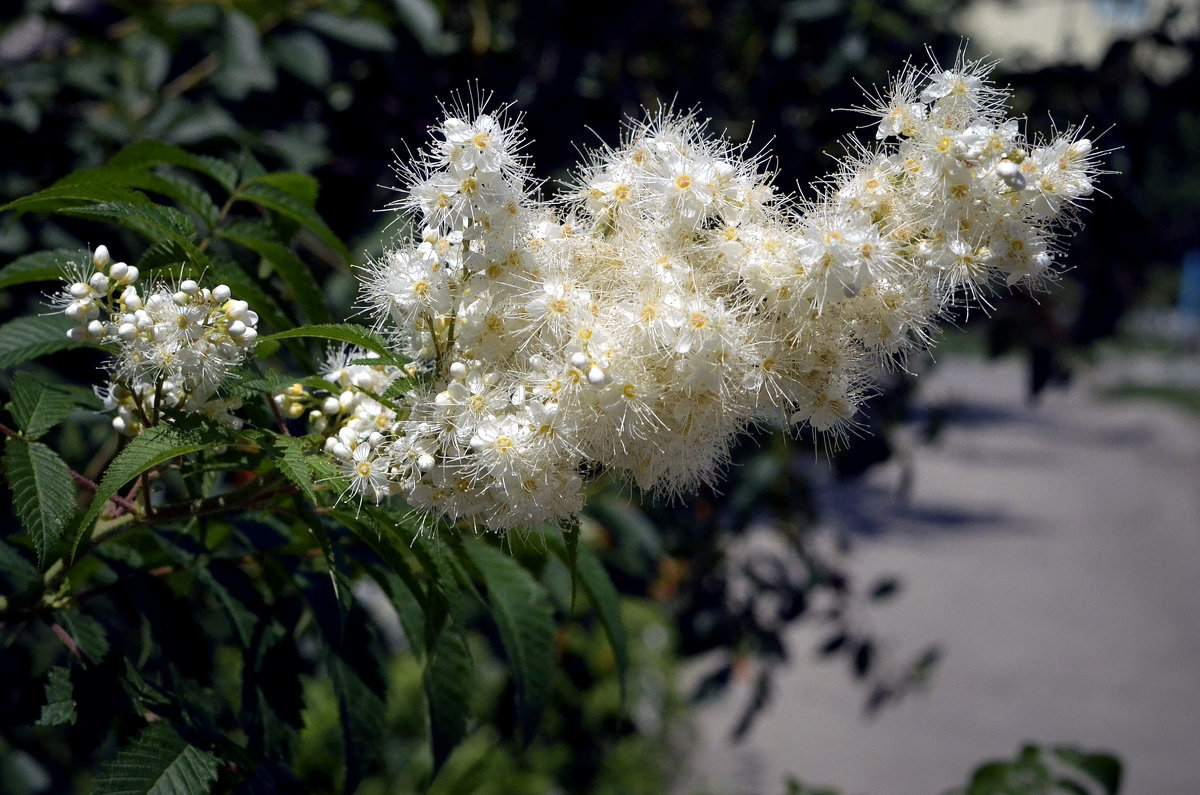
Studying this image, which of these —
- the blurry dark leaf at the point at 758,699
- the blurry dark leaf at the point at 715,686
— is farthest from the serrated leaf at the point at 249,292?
the blurry dark leaf at the point at 715,686

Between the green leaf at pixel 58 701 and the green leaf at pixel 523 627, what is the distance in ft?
1.82

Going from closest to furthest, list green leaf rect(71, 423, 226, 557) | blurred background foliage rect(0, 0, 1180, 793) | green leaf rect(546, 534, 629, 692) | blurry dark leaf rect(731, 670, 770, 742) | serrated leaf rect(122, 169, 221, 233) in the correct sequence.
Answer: green leaf rect(71, 423, 226, 557) < serrated leaf rect(122, 169, 221, 233) < green leaf rect(546, 534, 629, 692) < blurred background foliage rect(0, 0, 1180, 793) < blurry dark leaf rect(731, 670, 770, 742)

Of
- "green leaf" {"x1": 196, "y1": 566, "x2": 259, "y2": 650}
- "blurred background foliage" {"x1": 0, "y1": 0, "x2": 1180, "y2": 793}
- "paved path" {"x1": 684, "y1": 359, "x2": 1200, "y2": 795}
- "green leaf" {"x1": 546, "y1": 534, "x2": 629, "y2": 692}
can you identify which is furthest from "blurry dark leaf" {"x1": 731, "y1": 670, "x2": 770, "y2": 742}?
"green leaf" {"x1": 196, "y1": 566, "x2": 259, "y2": 650}

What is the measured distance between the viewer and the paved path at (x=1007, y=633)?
21.1 feet

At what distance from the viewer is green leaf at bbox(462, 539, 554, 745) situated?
1.50 metres

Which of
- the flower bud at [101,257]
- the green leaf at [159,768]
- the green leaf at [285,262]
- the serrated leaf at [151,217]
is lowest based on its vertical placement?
the green leaf at [159,768]

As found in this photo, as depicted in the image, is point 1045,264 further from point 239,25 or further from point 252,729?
point 239,25

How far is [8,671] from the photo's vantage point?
6.37 ft

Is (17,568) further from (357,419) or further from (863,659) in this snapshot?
(863,659)

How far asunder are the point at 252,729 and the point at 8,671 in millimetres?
817

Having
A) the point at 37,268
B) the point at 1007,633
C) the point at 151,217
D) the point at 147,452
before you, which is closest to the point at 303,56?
the point at 37,268

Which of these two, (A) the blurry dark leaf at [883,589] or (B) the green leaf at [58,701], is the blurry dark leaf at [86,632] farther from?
(A) the blurry dark leaf at [883,589]

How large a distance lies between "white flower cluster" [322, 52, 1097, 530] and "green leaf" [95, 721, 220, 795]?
399 millimetres

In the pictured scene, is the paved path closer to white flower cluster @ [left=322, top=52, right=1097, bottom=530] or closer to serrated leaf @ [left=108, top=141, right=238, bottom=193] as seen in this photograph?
white flower cluster @ [left=322, top=52, right=1097, bottom=530]
